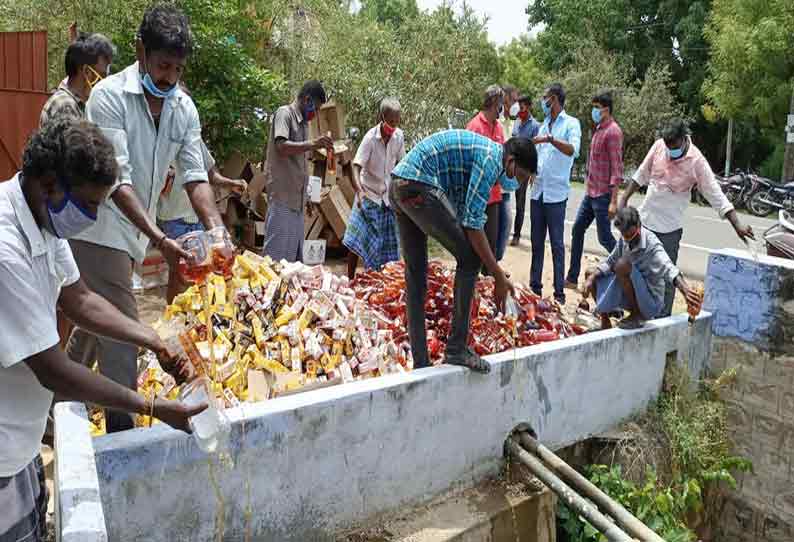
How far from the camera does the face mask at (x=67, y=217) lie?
6.89ft

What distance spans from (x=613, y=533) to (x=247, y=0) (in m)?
7.44

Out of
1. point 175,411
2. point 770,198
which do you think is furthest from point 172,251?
point 770,198

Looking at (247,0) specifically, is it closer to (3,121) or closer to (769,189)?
(3,121)

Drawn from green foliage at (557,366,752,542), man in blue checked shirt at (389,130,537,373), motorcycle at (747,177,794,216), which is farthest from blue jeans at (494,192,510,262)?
motorcycle at (747,177,794,216)

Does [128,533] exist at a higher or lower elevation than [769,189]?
lower

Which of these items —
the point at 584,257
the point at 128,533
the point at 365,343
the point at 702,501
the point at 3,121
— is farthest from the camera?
the point at 584,257

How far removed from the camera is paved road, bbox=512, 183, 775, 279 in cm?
1017

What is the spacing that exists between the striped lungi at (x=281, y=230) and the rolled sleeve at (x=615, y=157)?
302cm

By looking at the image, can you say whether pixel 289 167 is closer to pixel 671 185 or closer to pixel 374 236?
pixel 374 236

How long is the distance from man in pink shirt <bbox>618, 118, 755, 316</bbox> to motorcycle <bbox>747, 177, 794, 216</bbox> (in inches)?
472

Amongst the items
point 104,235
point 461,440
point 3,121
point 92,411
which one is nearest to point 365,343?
point 461,440

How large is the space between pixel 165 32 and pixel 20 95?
3.95 m

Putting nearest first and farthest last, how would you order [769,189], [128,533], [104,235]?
1. [128,533]
2. [104,235]
3. [769,189]

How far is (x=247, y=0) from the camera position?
29.1 ft
